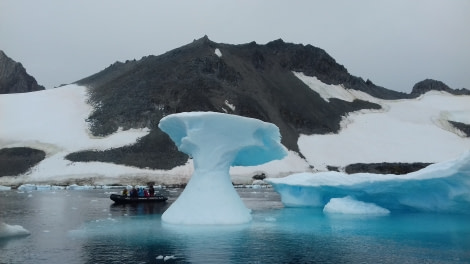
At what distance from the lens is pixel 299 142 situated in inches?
4222

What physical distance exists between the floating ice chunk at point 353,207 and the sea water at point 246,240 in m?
1.97

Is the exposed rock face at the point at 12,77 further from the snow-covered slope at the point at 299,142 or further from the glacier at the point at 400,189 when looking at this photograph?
the glacier at the point at 400,189

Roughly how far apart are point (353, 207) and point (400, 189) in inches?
133

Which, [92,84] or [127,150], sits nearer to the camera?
[127,150]

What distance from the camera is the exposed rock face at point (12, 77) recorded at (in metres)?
135

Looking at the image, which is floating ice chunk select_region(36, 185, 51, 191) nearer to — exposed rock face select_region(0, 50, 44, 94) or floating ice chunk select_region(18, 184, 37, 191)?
floating ice chunk select_region(18, 184, 37, 191)

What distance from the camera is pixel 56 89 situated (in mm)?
117125

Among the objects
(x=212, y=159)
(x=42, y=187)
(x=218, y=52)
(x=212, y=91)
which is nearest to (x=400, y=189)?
(x=212, y=159)

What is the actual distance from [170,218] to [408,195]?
16634 millimetres

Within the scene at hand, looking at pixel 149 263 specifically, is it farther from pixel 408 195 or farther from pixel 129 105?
pixel 129 105

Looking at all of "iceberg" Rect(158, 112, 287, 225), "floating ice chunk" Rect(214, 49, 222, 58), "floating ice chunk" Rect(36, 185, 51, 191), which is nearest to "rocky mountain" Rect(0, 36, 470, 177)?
"floating ice chunk" Rect(214, 49, 222, 58)

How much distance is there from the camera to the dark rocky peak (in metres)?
152

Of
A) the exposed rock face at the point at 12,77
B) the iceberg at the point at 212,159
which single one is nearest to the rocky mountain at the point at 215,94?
the exposed rock face at the point at 12,77

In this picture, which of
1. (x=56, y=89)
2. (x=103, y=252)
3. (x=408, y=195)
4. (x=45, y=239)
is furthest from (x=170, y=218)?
(x=56, y=89)
